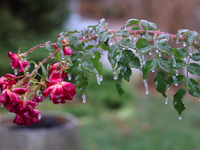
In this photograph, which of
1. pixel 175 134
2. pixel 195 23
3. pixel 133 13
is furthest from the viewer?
pixel 133 13

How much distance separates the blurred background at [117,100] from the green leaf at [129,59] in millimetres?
2584

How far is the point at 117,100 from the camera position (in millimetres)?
4641

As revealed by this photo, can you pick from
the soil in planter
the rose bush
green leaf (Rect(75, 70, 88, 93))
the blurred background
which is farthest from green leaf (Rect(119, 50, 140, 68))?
the blurred background

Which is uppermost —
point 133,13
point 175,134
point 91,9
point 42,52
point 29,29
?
point 91,9

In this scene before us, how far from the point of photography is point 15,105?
682mm

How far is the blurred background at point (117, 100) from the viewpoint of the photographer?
132 inches

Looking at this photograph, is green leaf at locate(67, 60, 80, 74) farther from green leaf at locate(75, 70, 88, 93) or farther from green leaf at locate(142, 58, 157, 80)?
green leaf at locate(142, 58, 157, 80)

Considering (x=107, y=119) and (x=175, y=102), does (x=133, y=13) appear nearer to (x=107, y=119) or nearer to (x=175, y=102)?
(x=107, y=119)

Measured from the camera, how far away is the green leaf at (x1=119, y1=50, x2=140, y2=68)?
2.28 ft

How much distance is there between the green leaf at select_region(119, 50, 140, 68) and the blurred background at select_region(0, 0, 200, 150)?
2584 millimetres

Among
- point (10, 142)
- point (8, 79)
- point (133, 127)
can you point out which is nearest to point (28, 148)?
point (10, 142)

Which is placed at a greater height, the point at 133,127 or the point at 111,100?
the point at 111,100

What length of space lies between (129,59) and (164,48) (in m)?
0.10

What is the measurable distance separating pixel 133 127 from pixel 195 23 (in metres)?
3.39
